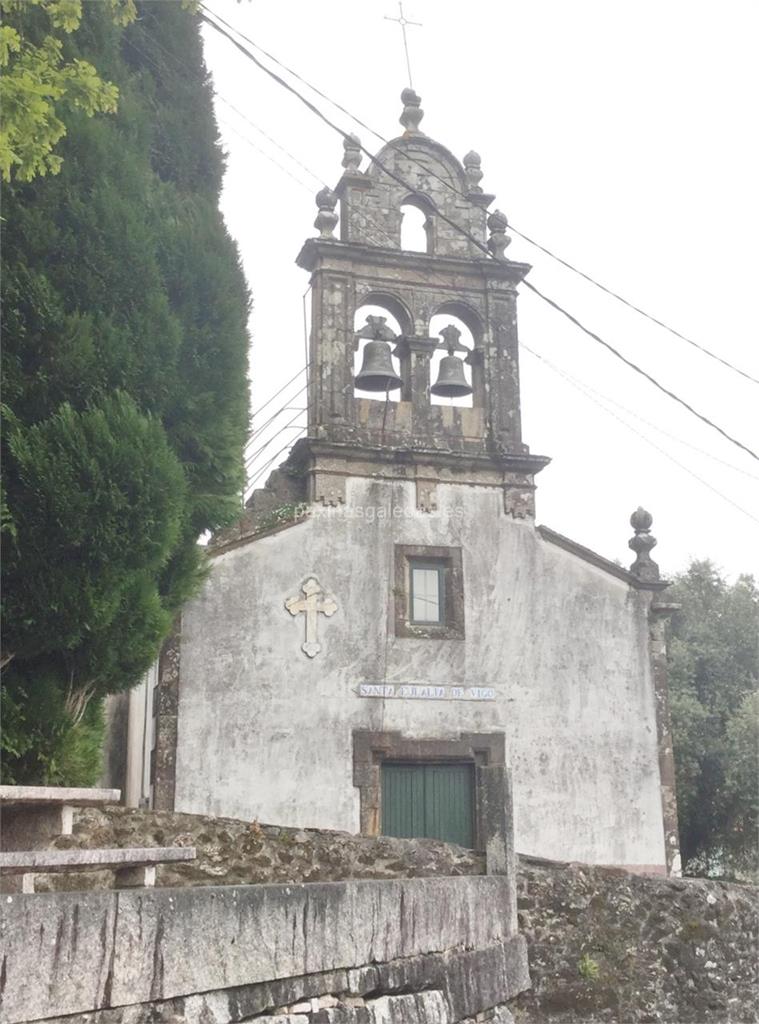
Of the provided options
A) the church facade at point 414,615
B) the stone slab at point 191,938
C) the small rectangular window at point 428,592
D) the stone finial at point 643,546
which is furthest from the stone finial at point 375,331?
the stone slab at point 191,938

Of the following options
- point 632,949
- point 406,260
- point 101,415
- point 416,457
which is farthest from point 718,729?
point 101,415

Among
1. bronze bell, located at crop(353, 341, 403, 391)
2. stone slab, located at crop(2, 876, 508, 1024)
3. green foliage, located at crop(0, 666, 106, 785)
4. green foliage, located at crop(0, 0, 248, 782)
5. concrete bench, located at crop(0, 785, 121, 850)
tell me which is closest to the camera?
stone slab, located at crop(2, 876, 508, 1024)

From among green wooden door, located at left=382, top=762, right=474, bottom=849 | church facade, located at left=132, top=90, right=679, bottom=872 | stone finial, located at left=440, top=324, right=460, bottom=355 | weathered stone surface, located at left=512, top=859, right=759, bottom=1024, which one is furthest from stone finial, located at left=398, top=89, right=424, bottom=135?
weathered stone surface, located at left=512, top=859, right=759, bottom=1024

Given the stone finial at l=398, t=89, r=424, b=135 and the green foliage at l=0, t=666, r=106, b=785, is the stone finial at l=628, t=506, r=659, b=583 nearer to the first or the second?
the stone finial at l=398, t=89, r=424, b=135

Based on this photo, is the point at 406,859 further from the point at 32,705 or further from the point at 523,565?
the point at 523,565

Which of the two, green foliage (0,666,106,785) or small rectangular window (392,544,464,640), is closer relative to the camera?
green foliage (0,666,106,785)

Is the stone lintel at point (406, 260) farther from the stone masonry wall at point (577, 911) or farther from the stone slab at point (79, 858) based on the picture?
the stone slab at point (79, 858)

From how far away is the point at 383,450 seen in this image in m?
13.7

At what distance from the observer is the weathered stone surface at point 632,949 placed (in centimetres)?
837

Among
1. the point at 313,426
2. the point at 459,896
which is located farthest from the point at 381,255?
the point at 459,896

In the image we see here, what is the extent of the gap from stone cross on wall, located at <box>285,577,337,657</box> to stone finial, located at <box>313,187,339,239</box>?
449cm

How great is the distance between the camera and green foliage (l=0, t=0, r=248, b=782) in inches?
282

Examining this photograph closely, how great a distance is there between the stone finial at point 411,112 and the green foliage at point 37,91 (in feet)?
28.5

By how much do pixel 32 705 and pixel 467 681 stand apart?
264 inches
